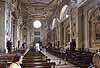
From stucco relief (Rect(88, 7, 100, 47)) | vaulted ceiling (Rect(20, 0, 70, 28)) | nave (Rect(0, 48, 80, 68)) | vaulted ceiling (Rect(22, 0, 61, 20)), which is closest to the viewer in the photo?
nave (Rect(0, 48, 80, 68))

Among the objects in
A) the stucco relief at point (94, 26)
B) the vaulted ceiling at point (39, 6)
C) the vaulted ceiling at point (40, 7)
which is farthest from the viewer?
the vaulted ceiling at point (39, 6)

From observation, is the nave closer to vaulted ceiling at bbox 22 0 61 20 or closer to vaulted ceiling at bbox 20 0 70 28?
vaulted ceiling at bbox 20 0 70 28

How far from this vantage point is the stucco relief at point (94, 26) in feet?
50.0

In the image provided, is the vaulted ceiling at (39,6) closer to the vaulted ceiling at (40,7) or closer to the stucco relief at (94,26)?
the vaulted ceiling at (40,7)

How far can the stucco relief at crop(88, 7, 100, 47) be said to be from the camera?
15242 millimetres

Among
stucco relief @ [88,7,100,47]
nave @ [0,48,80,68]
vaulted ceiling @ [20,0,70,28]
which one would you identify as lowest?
nave @ [0,48,80,68]

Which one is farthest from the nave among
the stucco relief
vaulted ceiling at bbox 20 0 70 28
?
vaulted ceiling at bbox 20 0 70 28

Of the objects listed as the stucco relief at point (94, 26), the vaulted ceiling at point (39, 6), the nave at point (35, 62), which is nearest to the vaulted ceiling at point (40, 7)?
the vaulted ceiling at point (39, 6)

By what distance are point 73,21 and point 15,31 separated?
1021cm

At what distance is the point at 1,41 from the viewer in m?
18.2

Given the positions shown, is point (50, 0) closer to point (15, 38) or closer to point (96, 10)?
point (15, 38)

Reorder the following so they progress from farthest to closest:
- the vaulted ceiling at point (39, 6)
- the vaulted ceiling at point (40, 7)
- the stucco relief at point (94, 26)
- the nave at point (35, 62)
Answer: the vaulted ceiling at point (39, 6), the vaulted ceiling at point (40, 7), the stucco relief at point (94, 26), the nave at point (35, 62)

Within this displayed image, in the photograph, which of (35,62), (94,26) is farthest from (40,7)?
(35,62)

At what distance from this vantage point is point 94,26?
633 inches
